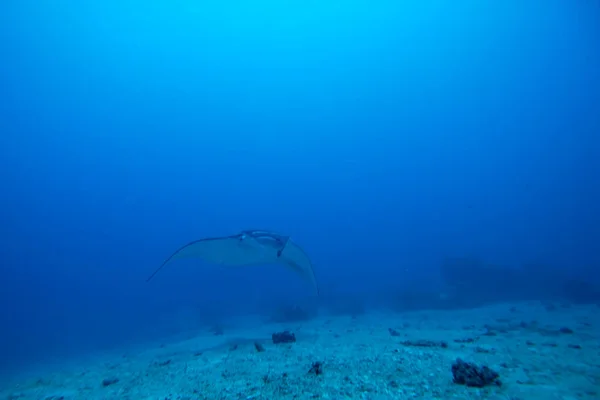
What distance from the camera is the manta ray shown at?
6844 mm

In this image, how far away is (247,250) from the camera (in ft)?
23.7

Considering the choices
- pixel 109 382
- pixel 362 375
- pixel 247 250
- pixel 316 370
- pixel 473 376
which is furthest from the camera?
pixel 247 250

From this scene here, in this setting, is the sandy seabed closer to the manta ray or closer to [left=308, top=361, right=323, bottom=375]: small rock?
[left=308, top=361, right=323, bottom=375]: small rock

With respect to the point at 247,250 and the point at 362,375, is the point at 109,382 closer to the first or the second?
the point at 247,250

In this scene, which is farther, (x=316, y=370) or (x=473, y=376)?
(x=316, y=370)

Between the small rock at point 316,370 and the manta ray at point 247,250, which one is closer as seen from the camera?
the small rock at point 316,370

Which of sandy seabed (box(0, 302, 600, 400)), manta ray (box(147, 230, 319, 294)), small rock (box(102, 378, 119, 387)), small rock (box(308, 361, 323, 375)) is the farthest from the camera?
manta ray (box(147, 230, 319, 294))

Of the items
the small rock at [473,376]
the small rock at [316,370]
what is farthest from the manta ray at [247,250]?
the small rock at [473,376]

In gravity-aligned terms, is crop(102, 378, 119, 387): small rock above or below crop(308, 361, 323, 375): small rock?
below

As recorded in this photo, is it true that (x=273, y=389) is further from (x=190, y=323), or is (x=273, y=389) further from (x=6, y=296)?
(x=6, y=296)

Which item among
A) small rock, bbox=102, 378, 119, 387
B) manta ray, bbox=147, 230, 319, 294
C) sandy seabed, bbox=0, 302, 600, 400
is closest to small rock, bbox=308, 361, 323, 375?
sandy seabed, bbox=0, 302, 600, 400

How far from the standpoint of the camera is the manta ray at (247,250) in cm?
684

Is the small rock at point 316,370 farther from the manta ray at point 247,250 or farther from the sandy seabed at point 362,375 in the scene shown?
the manta ray at point 247,250

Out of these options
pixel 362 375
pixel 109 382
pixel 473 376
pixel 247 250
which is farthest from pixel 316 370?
pixel 109 382
